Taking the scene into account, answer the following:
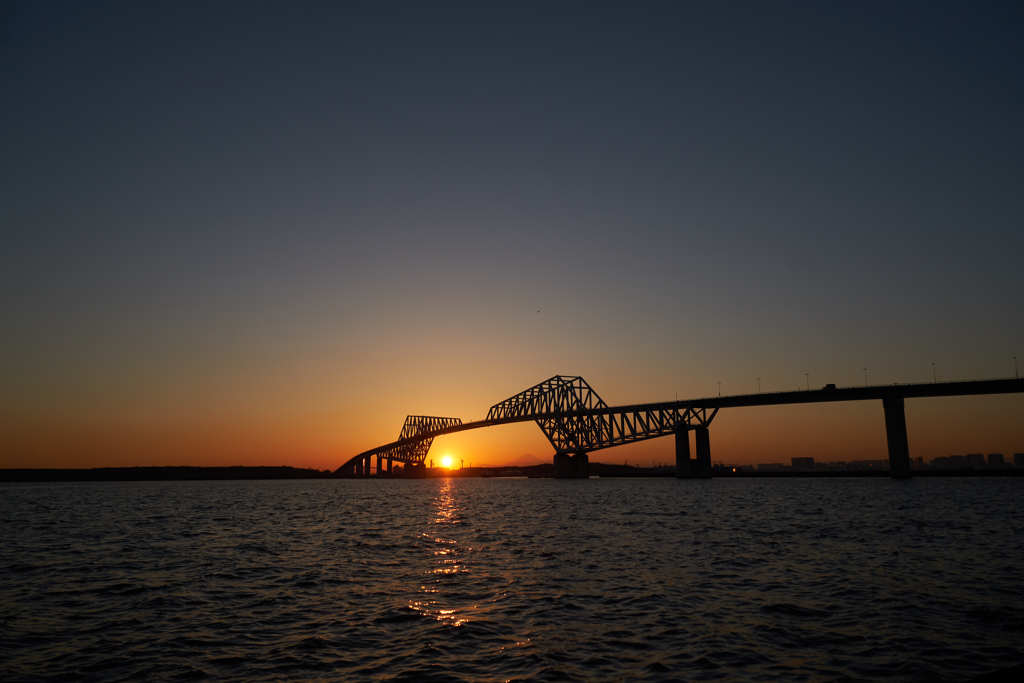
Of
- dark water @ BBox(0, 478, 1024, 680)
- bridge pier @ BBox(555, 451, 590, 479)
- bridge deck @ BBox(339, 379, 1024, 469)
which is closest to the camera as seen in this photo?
dark water @ BBox(0, 478, 1024, 680)

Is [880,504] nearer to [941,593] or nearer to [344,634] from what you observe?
[941,593]

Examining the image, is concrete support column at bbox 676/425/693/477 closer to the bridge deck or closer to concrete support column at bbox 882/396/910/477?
the bridge deck

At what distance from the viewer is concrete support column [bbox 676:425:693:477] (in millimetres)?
147125

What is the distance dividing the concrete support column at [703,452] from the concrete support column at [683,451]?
7.29 feet

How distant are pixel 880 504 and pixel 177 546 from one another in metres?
56.2

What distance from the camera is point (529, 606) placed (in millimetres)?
17500

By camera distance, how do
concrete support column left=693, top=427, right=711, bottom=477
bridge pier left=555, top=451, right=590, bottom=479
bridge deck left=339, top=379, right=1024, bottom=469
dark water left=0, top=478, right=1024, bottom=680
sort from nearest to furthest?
dark water left=0, top=478, right=1024, bottom=680
bridge deck left=339, top=379, right=1024, bottom=469
concrete support column left=693, top=427, right=711, bottom=477
bridge pier left=555, top=451, right=590, bottom=479

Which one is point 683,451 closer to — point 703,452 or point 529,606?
point 703,452

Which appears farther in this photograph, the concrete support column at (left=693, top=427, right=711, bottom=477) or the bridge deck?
the concrete support column at (left=693, top=427, right=711, bottom=477)

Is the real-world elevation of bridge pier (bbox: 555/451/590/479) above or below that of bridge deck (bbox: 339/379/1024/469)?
below

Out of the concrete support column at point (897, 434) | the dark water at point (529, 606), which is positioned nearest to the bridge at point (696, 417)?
the concrete support column at point (897, 434)

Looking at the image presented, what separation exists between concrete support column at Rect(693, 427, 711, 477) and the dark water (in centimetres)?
11258

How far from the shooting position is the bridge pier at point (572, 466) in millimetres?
180750

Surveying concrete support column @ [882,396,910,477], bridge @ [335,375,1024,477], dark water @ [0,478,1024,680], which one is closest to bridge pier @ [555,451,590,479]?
bridge @ [335,375,1024,477]
